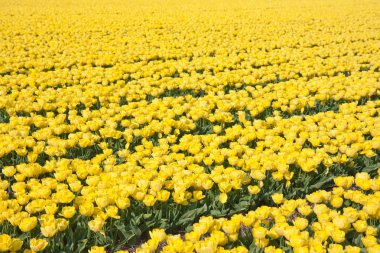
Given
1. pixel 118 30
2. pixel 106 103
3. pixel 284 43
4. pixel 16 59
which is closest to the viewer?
pixel 106 103

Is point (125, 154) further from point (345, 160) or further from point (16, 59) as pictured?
point (16, 59)

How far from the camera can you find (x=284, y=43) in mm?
12258

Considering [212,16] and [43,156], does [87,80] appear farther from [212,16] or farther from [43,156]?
[212,16]

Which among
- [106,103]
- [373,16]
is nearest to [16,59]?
[106,103]

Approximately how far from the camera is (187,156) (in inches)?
174

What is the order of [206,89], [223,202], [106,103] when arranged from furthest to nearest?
1. [206,89]
2. [106,103]
3. [223,202]

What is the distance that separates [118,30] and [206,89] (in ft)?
27.7

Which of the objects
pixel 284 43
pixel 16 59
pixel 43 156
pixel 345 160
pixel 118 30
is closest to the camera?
pixel 345 160

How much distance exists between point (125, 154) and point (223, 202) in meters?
1.44

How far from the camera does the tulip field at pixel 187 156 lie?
3012 millimetres

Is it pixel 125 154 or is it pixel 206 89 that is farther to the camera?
pixel 206 89

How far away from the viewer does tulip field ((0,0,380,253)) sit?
3.01 m

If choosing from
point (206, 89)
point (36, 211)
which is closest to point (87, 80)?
point (206, 89)

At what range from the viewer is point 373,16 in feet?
64.9
